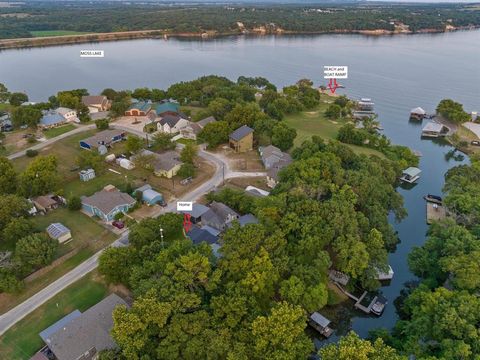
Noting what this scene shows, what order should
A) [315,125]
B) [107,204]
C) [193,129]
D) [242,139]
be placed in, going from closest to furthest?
1. [107,204]
2. [242,139]
3. [193,129]
4. [315,125]

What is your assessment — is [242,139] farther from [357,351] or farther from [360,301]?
[357,351]

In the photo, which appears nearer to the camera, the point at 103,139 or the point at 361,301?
the point at 361,301

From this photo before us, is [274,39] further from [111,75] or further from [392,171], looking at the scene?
[392,171]

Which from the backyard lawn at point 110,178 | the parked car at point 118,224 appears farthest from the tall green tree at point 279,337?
the backyard lawn at point 110,178

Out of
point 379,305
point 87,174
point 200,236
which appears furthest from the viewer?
point 87,174

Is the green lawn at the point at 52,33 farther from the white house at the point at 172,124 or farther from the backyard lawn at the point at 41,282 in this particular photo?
the backyard lawn at the point at 41,282

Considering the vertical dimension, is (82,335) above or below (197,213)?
below

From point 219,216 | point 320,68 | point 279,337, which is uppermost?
point 320,68

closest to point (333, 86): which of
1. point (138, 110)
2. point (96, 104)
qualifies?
point (138, 110)
